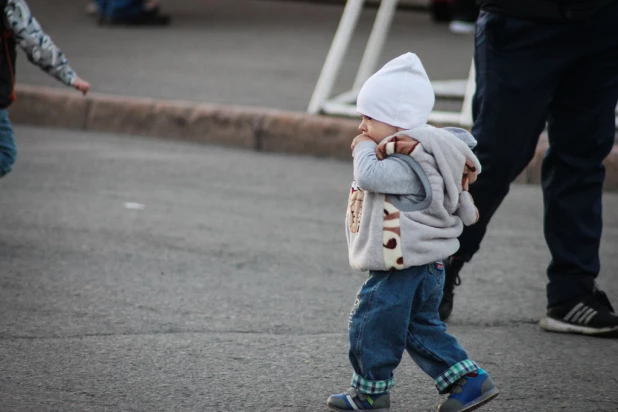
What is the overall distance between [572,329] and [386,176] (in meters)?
1.44

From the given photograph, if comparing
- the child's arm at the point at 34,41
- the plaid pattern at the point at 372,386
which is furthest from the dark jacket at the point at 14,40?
the plaid pattern at the point at 372,386

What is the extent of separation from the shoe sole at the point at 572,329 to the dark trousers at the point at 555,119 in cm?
7

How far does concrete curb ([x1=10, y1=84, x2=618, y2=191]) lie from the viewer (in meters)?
7.70

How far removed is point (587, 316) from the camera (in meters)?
3.93

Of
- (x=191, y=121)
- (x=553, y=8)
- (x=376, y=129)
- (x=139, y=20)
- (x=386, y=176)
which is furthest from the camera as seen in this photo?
(x=139, y=20)

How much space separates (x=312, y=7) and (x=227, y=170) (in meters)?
9.50

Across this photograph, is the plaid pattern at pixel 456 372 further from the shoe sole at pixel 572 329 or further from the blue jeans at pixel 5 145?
the blue jeans at pixel 5 145

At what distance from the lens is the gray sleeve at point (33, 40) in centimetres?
468

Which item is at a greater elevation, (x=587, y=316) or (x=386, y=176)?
(x=386, y=176)

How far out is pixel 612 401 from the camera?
10.7 ft

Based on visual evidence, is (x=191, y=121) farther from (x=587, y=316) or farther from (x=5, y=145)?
(x=587, y=316)

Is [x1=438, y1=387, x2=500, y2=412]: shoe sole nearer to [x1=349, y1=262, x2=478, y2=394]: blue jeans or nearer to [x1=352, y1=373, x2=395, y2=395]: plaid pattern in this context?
[x1=349, y1=262, x2=478, y2=394]: blue jeans

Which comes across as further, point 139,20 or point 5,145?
point 139,20

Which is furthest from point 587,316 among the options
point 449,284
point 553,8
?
point 553,8
